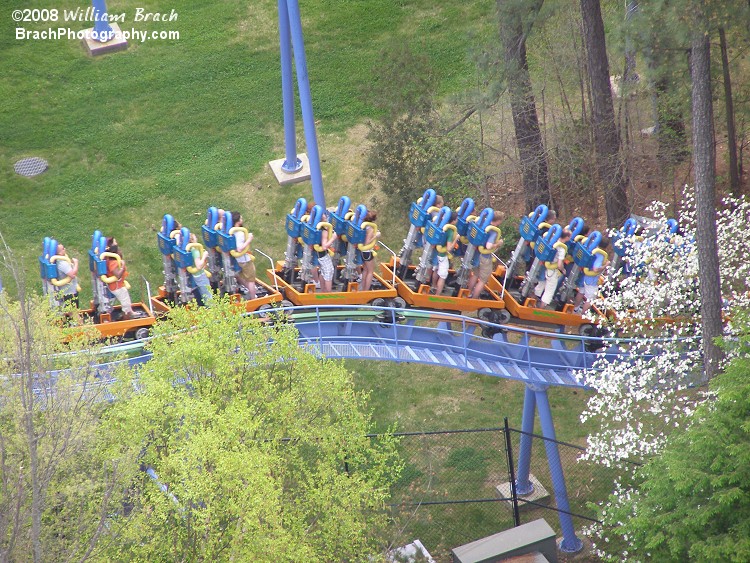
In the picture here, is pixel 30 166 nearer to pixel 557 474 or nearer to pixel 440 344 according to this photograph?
pixel 440 344

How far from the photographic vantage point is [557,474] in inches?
765

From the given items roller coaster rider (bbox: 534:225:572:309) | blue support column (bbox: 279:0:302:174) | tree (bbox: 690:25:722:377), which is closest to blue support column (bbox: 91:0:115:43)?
blue support column (bbox: 279:0:302:174)

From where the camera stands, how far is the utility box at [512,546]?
16.5 meters

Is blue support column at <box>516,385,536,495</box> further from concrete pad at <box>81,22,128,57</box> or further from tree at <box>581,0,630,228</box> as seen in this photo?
concrete pad at <box>81,22,128,57</box>

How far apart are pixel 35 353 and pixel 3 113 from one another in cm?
1936

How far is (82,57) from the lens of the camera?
3400 cm

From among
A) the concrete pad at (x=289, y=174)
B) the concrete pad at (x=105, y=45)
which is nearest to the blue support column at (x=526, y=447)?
the concrete pad at (x=289, y=174)

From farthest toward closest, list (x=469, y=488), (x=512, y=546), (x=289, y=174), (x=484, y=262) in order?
(x=289, y=174)
(x=469, y=488)
(x=484, y=262)
(x=512, y=546)

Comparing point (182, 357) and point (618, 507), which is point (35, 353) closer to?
point (182, 357)

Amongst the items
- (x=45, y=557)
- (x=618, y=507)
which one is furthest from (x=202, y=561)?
(x=618, y=507)

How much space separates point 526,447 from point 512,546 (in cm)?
352

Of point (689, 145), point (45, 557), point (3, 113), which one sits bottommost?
point (45, 557)

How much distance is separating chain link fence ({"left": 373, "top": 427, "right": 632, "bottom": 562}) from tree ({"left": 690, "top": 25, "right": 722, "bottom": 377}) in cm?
379

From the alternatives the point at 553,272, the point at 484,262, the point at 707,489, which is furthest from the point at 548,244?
the point at 707,489
